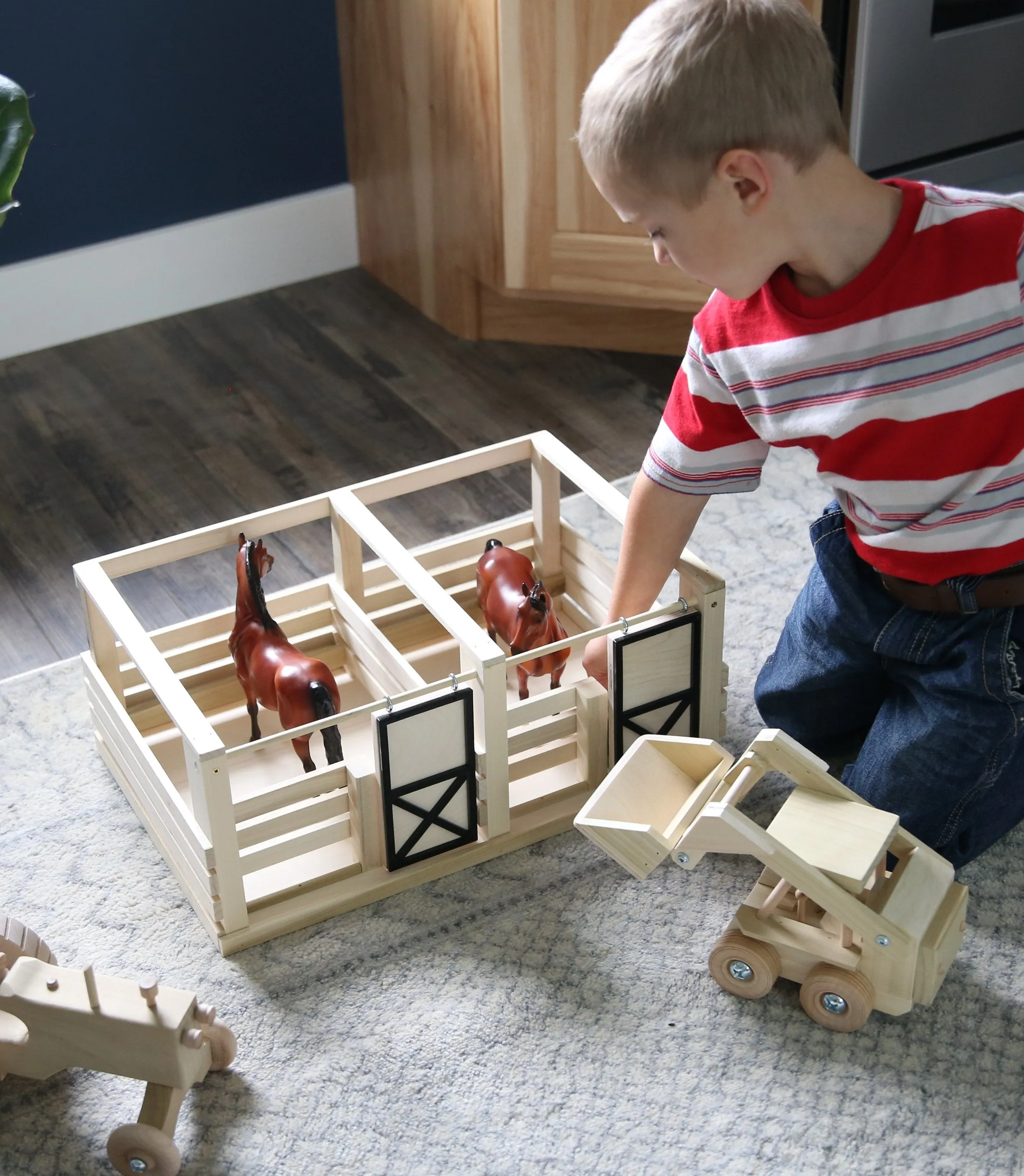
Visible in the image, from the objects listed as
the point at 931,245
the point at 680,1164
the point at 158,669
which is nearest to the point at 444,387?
the point at 158,669

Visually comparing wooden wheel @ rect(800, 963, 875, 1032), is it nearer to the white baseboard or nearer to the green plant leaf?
the green plant leaf

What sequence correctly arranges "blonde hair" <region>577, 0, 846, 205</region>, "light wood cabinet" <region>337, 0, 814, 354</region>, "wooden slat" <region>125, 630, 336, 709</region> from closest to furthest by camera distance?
"blonde hair" <region>577, 0, 846, 205</region>, "wooden slat" <region>125, 630, 336, 709</region>, "light wood cabinet" <region>337, 0, 814, 354</region>

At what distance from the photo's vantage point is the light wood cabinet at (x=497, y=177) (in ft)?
5.88

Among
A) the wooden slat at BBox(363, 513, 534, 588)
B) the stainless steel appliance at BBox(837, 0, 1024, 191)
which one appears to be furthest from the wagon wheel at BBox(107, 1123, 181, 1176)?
the stainless steel appliance at BBox(837, 0, 1024, 191)

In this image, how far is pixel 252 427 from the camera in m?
1.94

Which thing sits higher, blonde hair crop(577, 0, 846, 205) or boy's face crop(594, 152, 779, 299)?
blonde hair crop(577, 0, 846, 205)

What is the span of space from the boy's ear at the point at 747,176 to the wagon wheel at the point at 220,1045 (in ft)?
2.20

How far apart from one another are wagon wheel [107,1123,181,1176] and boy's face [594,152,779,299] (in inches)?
26.8

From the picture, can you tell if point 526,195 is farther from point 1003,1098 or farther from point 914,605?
point 1003,1098

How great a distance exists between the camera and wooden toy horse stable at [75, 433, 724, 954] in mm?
1111

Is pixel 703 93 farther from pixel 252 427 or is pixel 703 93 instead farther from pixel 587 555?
pixel 252 427

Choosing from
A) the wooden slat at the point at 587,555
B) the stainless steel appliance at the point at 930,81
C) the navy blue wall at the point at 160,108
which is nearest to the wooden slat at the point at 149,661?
the wooden slat at the point at 587,555

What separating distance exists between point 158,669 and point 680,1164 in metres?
0.54

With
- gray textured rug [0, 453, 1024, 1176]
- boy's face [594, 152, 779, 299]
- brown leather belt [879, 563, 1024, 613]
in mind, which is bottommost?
gray textured rug [0, 453, 1024, 1176]
